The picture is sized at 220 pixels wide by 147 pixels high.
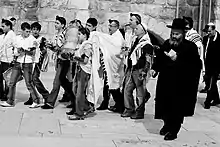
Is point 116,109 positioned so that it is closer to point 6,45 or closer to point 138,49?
point 138,49

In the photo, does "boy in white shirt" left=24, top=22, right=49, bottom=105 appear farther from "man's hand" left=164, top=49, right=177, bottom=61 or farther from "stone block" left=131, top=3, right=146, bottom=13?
"stone block" left=131, top=3, right=146, bottom=13

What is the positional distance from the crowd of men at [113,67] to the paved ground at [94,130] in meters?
0.24


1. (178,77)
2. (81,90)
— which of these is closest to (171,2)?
(81,90)

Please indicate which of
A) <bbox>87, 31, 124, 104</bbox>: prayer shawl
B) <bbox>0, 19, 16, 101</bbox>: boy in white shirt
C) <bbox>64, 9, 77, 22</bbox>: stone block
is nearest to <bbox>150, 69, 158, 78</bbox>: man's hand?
<bbox>87, 31, 124, 104</bbox>: prayer shawl

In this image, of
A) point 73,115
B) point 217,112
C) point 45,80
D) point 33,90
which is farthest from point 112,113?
point 45,80

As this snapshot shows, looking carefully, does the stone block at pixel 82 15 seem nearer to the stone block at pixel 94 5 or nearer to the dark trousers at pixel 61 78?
the stone block at pixel 94 5

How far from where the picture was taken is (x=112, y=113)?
8953 mm

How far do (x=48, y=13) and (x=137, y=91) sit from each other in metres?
5.83

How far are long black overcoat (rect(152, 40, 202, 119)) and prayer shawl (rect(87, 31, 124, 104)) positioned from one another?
144 centimetres

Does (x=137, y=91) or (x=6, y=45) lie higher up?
(x=6, y=45)

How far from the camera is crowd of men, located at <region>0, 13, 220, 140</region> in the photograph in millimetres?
6914

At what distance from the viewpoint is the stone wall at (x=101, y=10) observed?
43.5ft

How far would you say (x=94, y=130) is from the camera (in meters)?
7.37

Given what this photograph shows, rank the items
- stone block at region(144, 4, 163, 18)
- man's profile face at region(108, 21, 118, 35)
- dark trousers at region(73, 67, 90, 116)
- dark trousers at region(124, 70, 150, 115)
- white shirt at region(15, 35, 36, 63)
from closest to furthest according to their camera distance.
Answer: dark trousers at region(73, 67, 90, 116) < dark trousers at region(124, 70, 150, 115) < white shirt at region(15, 35, 36, 63) < man's profile face at region(108, 21, 118, 35) < stone block at region(144, 4, 163, 18)
